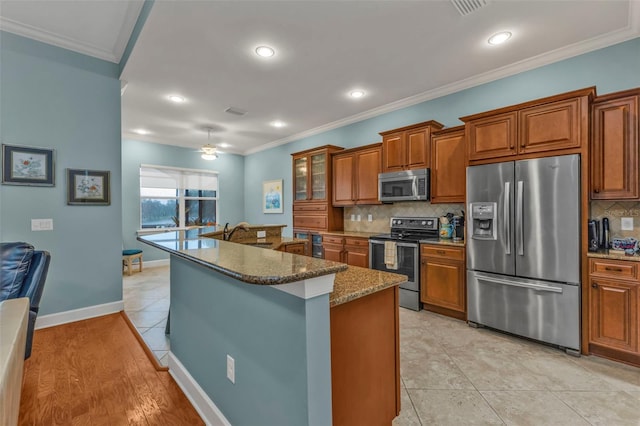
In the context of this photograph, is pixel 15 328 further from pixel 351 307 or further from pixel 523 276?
pixel 523 276

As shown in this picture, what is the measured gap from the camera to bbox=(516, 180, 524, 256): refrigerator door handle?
2664 millimetres

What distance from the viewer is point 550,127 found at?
102 inches

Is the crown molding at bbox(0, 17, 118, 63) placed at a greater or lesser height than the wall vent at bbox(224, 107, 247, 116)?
greater

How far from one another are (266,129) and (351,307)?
5.02m

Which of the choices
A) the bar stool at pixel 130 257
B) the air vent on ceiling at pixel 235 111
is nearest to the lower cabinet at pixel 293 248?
the air vent on ceiling at pixel 235 111

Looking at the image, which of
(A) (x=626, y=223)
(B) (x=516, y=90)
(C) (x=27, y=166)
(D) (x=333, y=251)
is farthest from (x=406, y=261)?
(C) (x=27, y=166)

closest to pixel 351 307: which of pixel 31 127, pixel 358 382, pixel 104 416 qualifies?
pixel 358 382

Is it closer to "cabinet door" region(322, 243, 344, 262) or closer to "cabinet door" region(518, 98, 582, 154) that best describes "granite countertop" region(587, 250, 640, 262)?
"cabinet door" region(518, 98, 582, 154)

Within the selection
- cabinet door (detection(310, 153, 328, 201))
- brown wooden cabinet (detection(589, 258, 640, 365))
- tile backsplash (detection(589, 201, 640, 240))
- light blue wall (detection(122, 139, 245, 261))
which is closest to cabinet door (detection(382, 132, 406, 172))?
cabinet door (detection(310, 153, 328, 201))

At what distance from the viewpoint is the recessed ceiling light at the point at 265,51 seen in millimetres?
2826

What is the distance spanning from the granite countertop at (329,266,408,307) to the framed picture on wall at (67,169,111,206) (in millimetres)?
3218

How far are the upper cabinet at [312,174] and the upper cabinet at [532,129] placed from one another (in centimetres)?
240

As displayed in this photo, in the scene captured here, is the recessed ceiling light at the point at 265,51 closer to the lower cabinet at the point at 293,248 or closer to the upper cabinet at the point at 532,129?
the lower cabinet at the point at 293,248

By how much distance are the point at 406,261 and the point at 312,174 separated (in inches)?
99.2
